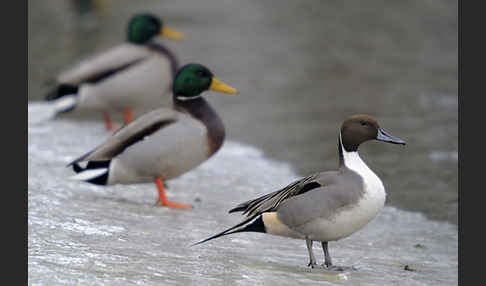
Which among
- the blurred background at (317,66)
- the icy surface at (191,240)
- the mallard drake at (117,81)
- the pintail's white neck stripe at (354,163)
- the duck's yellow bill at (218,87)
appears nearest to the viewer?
the icy surface at (191,240)

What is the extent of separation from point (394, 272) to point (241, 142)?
4.45 m

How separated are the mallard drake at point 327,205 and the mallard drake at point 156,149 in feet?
5.23

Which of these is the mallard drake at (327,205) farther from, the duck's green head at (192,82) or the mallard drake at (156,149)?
the duck's green head at (192,82)

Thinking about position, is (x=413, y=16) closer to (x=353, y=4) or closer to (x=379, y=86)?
(x=353, y=4)

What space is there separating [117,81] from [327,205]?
491 cm

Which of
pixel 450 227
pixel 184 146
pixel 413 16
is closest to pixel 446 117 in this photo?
pixel 450 227

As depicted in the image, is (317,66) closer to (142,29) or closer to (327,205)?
(142,29)

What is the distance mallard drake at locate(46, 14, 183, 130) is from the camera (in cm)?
905

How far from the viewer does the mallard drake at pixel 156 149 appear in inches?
252

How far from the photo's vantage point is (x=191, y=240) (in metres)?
5.34

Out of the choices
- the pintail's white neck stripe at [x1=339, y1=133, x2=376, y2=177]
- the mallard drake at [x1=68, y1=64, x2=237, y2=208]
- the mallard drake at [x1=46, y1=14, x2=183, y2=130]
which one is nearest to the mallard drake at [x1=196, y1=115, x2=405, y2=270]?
the pintail's white neck stripe at [x1=339, y1=133, x2=376, y2=177]

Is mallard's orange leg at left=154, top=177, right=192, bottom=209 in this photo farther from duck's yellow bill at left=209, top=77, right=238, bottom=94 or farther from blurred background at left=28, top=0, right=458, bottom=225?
blurred background at left=28, top=0, right=458, bottom=225

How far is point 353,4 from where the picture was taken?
17.3 metres

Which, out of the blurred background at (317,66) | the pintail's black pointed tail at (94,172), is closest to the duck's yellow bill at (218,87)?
the pintail's black pointed tail at (94,172)
